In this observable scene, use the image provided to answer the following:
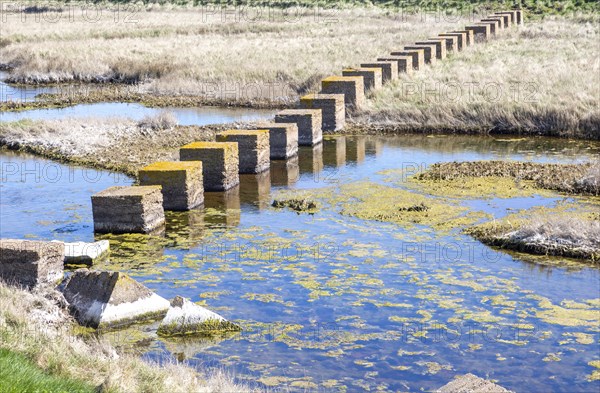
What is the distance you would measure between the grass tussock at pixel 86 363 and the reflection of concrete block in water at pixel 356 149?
1174 cm

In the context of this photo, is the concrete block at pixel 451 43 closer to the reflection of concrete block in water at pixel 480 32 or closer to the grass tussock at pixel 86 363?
the reflection of concrete block in water at pixel 480 32

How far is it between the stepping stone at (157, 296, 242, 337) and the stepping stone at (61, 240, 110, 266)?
9.77 ft

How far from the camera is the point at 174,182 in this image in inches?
690

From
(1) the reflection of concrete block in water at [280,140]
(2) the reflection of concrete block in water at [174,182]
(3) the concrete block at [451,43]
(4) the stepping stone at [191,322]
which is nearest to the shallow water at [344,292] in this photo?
(4) the stepping stone at [191,322]

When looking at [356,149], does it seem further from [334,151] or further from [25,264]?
[25,264]

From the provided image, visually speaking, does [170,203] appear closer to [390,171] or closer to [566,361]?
[390,171]

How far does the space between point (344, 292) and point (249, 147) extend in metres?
7.86

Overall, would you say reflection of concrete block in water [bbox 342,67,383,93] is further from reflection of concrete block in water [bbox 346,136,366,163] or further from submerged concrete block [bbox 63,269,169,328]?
submerged concrete block [bbox 63,269,169,328]

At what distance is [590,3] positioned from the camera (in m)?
63.6

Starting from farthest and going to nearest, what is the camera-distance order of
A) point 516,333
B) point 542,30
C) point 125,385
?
1. point 542,30
2. point 516,333
3. point 125,385

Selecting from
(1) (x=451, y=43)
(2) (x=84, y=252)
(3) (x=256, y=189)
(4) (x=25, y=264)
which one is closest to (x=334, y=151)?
(3) (x=256, y=189)

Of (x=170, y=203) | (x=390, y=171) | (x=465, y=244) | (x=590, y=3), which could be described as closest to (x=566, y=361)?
(x=465, y=244)

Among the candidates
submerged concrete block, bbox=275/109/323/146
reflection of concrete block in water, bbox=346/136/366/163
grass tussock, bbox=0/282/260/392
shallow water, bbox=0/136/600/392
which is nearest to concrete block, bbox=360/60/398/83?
reflection of concrete block in water, bbox=346/136/366/163

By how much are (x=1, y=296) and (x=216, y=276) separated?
3060 millimetres
